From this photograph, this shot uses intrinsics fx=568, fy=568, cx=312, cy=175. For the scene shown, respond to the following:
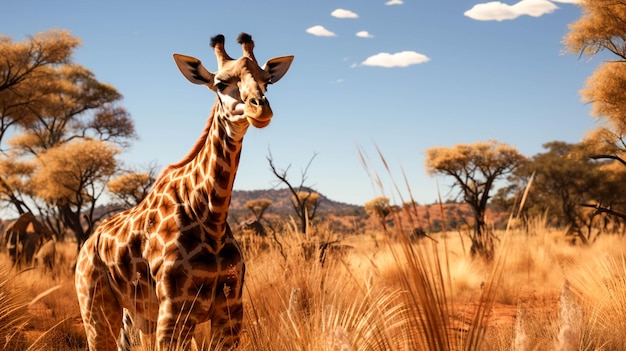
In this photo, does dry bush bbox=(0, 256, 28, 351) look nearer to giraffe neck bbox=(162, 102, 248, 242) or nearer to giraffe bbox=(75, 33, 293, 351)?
giraffe bbox=(75, 33, 293, 351)

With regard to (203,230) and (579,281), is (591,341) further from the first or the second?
(579,281)

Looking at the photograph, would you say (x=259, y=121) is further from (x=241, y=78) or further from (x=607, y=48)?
(x=607, y=48)

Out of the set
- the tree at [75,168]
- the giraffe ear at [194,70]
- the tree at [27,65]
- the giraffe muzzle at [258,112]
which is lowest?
the giraffe muzzle at [258,112]

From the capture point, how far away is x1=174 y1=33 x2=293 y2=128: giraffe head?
248cm

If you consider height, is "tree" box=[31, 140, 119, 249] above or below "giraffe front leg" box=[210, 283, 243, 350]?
above

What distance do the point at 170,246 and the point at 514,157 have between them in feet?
59.9

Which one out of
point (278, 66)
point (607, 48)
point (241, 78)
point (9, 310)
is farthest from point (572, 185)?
point (241, 78)

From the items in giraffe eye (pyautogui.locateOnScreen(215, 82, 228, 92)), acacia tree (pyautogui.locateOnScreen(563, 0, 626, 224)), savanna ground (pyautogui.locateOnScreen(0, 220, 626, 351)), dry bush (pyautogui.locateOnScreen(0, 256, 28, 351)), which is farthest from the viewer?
acacia tree (pyautogui.locateOnScreen(563, 0, 626, 224))

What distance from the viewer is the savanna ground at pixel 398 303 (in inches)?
76.7

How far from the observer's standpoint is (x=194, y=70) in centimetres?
296

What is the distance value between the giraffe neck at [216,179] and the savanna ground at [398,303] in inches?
17.4

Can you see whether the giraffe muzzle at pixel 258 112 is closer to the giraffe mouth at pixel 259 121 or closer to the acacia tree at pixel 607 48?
the giraffe mouth at pixel 259 121

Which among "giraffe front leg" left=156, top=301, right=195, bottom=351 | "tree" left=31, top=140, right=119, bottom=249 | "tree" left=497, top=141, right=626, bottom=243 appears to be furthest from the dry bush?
"tree" left=497, top=141, right=626, bottom=243

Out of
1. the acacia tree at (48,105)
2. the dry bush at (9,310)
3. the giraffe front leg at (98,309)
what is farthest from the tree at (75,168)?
the giraffe front leg at (98,309)
